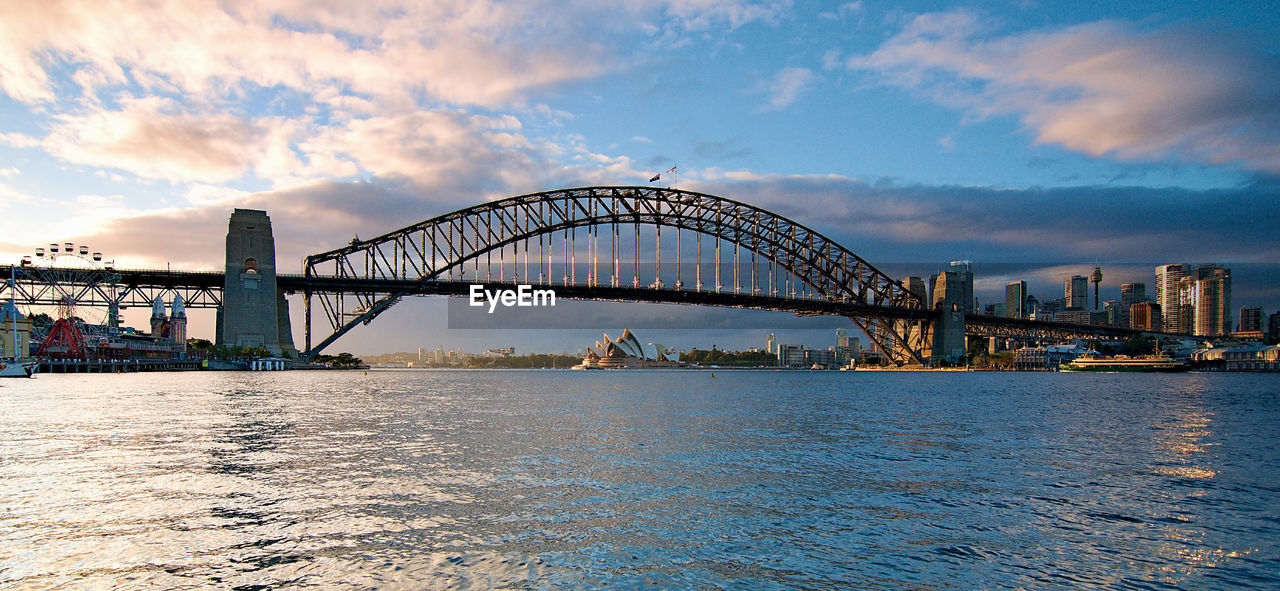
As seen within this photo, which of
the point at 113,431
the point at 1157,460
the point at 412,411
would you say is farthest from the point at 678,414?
the point at 113,431

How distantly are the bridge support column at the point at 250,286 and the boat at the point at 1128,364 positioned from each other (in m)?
136

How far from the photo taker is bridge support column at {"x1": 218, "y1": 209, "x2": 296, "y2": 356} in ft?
284

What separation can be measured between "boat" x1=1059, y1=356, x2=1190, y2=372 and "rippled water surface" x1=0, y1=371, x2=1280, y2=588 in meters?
124

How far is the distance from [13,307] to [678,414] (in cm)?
8905

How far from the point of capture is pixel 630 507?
12695mm

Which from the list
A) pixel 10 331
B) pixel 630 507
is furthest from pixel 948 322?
pixel 10 331

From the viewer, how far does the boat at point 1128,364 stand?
414 ft

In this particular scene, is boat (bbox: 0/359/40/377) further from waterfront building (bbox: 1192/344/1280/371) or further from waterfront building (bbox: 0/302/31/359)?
waterfront building (bbox: 1192/344/1280/371)

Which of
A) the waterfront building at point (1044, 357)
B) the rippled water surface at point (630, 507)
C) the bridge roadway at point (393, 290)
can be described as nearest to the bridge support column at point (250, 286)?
the bridge roadway at point (393, 290)

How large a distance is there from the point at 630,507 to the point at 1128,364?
14504 cm

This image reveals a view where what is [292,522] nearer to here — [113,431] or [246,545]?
[246,545]

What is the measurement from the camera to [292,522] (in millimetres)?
11398

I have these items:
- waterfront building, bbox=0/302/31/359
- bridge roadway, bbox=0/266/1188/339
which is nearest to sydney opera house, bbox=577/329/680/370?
bridge roadway, bbox=0/266/1188/339

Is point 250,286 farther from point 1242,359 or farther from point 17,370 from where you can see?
point 1242,359
